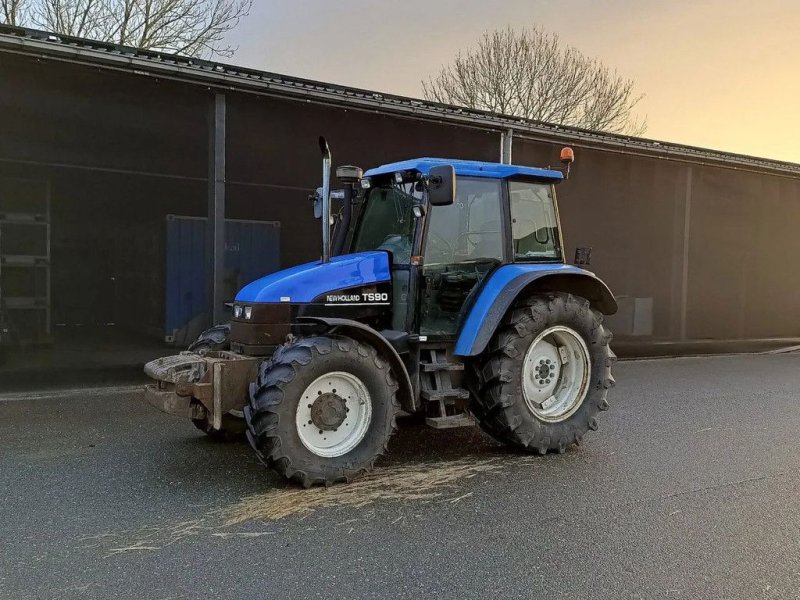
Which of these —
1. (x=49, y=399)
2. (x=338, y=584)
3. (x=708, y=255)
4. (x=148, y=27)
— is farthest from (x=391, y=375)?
(x=148, y=27)

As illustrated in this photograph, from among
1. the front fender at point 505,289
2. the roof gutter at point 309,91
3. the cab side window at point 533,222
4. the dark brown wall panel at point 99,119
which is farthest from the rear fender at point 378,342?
the roof gutter at point 309,91

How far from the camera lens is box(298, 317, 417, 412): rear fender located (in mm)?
4555

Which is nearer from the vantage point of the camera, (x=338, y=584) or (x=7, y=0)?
(x=338, y=584)

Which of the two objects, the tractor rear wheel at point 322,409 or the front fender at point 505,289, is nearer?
the tractor rear wheel at point 322,409

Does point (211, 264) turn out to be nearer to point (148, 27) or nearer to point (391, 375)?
point (391, 375)

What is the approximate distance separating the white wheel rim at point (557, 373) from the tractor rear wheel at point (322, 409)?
1.42 meters

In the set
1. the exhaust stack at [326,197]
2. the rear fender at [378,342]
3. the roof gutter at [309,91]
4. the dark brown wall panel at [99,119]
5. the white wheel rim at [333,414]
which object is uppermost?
the roof gutter at [309,91]

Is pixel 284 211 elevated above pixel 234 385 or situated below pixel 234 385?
above

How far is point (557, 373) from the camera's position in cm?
574

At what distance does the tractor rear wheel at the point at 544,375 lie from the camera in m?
5.18

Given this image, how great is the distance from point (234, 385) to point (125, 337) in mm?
4282

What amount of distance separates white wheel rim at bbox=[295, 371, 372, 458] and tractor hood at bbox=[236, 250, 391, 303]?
2.34ft

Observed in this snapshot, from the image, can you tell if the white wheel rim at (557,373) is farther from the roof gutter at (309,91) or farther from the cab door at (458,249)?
the roof gutter at (309,91)

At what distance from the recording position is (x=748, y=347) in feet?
44.3
